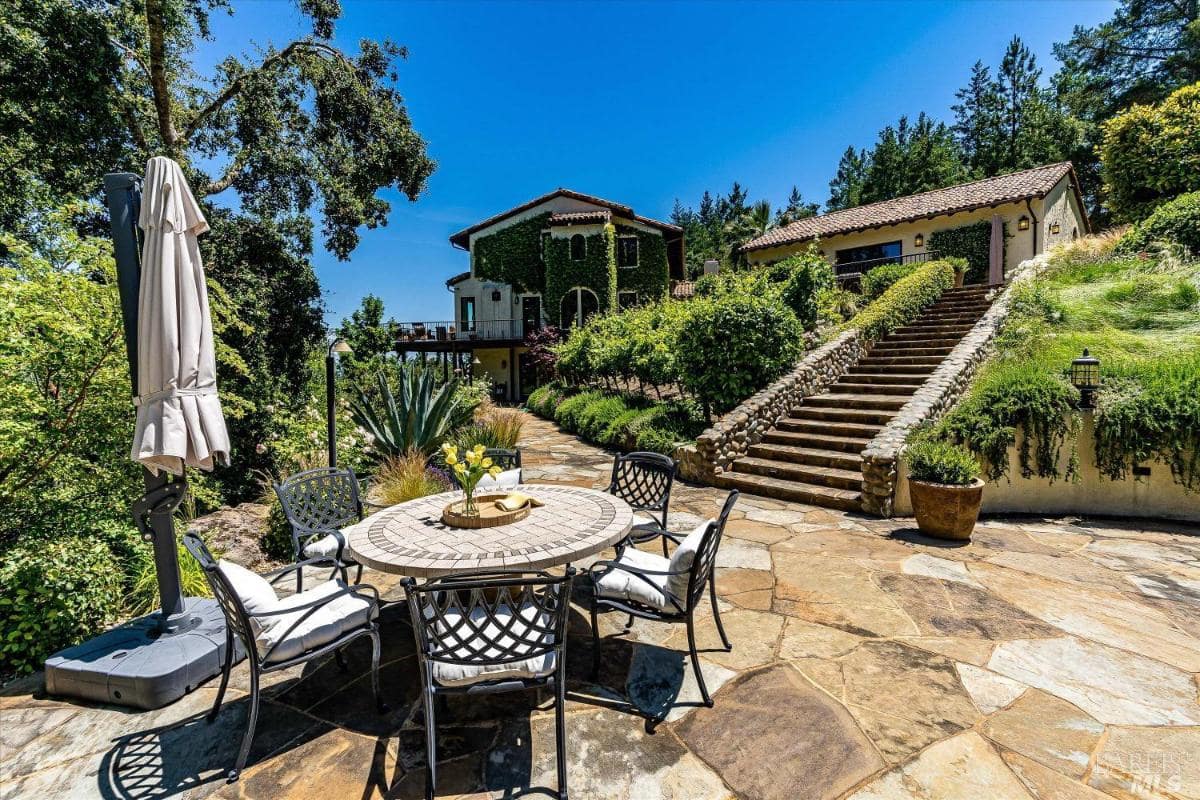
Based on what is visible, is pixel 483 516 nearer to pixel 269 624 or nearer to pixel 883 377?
pixel 269 624

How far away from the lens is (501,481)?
14.1ft

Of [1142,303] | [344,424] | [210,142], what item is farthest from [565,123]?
[1142,303]

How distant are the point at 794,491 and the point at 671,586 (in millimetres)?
4311

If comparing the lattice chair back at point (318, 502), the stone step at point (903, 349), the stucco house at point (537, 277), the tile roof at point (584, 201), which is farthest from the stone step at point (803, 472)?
the tile roof at point (584, 201)

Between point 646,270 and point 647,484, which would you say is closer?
point 647,484

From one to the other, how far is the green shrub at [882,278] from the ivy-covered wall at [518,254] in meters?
13.3

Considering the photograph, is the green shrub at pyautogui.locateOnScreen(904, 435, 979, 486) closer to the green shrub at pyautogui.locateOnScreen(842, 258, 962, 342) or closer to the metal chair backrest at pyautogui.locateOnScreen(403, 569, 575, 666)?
the metal chair backrest at pyautogui.locateOnScreen(403, 569, 575, 666)

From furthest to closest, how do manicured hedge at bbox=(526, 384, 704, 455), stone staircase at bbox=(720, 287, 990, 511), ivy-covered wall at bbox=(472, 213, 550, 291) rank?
ivy-covered wall at bbox=(472, 213, 550, 291) < manicured hedge at bbox=(526, 384, 704, 455) < stone staircase at bbox=(720, 287, 990, 511)

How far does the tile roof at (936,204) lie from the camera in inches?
615

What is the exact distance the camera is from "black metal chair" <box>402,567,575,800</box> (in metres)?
1.93

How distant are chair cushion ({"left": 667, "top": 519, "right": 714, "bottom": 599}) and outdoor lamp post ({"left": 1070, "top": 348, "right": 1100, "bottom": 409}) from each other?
5949 mm

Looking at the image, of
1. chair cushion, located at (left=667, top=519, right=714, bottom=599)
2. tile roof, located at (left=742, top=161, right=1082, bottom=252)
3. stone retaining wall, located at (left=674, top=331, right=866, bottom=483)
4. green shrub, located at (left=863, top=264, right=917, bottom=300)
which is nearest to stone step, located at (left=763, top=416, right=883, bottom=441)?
stone retaining wall, located at (left=674, top=331, right=866, bottom=483)

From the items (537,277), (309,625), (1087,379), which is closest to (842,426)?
(1087,379)

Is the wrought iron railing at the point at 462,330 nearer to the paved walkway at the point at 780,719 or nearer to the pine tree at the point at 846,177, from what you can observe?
the paved walkway at the point at 780,719
